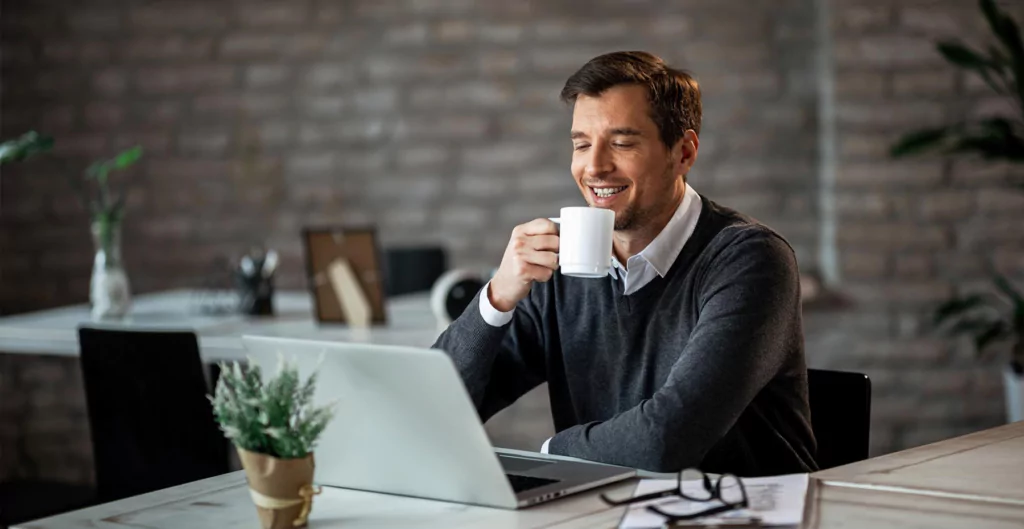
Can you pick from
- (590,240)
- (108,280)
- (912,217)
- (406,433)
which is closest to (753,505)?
(406,433)

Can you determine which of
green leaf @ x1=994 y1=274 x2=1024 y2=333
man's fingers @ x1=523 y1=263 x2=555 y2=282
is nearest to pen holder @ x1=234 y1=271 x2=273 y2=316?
man's fingers @ x1=523 y1=263 x2=555 y2=282

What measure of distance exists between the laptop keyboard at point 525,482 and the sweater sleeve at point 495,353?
43cm

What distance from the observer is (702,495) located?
4.34 ft

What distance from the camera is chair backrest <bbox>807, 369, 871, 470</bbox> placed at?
183 cm

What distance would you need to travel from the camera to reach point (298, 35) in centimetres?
452

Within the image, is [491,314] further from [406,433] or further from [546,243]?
Answer: [406,433]

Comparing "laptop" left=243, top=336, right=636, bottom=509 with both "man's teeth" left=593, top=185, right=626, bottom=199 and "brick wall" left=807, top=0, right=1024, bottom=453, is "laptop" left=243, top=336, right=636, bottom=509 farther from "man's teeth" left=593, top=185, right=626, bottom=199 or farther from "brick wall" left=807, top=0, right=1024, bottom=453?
"brick wall" left=807, top=0, right=1024, bottom=453

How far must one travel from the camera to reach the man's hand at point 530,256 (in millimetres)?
1756

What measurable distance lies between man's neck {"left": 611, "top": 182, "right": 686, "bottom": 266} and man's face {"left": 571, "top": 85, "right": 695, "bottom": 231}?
0.01m

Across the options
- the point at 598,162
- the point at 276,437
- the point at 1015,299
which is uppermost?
the point at 598,162

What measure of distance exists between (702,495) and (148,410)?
135 cm

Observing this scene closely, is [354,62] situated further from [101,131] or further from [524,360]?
[524,360]

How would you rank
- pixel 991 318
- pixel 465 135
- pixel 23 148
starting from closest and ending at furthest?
pixel 23 148, pixel 991 318, pixel 465 135

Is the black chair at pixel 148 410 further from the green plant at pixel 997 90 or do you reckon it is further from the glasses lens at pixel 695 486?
the green plant at pixel 997 90
